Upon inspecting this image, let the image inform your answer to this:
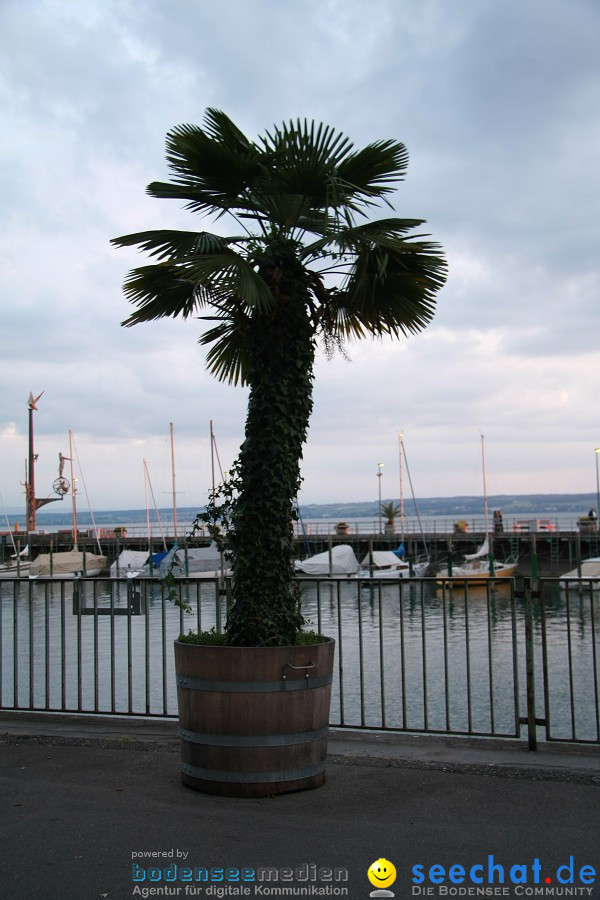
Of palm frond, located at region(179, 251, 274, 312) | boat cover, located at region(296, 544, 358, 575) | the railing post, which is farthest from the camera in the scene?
boat cover, located at region(296, 544, 358, 575)

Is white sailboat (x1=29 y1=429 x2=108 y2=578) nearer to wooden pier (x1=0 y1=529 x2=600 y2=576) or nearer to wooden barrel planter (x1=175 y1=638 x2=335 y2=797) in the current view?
wooden pier (x1=0 y1=529 x2=600 y2=576)

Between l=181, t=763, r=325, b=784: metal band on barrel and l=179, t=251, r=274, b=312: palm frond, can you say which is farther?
l=179, t=251, r=274, b=312: palm frond

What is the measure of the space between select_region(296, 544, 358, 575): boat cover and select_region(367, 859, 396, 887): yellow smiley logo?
145ft

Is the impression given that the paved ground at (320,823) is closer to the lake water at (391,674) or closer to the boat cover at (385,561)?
the lake water at (391,674)

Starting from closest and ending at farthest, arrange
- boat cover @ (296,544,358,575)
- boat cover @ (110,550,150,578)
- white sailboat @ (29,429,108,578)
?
1. boat cover @ (296,544,358,575)
2. white sailboat @ (29,429,108,578)
3. boat cover @ (110,550,150,578)

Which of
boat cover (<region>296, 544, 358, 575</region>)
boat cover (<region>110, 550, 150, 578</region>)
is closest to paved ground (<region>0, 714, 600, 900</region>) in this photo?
boat cover (<region>296, 544, 358, 575</region>)

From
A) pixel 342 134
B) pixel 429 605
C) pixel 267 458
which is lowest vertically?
pixel 429 605

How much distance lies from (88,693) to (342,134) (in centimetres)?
1281

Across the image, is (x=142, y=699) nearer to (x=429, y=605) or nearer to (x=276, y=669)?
(x=276, y=669)

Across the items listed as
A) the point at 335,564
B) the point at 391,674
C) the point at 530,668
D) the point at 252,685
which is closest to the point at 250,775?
the point at 252,685

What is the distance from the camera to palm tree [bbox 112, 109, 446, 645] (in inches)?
215

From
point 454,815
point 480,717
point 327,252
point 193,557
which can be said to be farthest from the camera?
point 193,557

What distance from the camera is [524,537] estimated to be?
58906 millimetres

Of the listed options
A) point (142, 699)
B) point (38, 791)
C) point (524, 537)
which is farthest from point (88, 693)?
point (524, 537)
